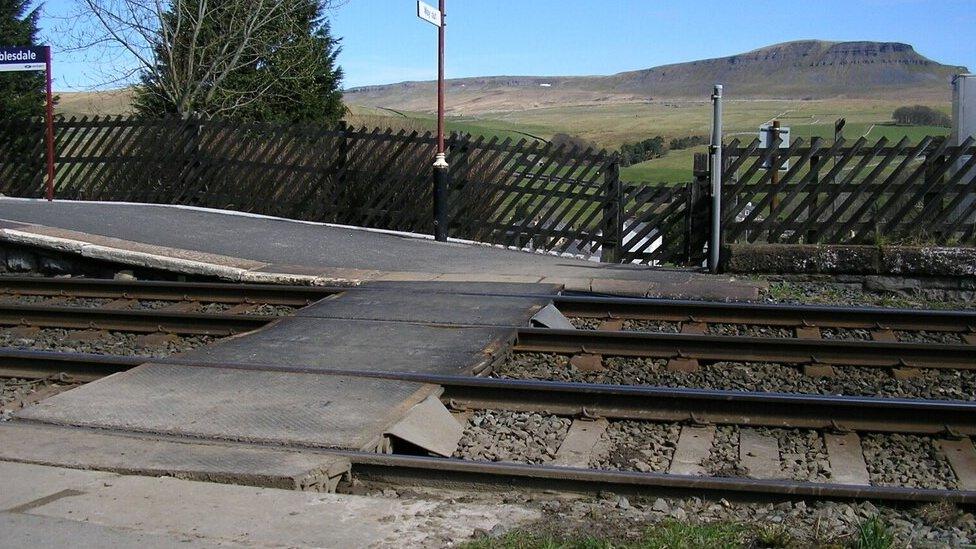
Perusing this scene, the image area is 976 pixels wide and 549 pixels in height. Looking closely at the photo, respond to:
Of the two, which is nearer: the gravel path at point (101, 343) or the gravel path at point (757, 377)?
the gravel path at point (757, 377)

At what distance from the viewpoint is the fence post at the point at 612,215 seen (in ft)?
55.0

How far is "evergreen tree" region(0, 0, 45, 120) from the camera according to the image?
31391 millimetres

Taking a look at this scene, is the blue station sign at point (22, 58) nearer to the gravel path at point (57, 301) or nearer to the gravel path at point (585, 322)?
the gravel path at point (57, 301)

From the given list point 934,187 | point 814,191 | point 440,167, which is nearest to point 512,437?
point 814,191

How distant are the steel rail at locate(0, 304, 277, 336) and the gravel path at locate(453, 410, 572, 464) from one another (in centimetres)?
391

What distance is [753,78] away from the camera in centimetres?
13075

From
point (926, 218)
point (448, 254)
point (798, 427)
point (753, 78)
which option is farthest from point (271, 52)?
point (753, 78)

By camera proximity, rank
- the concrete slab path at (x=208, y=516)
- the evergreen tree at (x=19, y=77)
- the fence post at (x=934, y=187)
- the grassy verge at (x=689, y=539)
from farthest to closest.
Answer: the evergreen tree at (x=19, y=77) → the fence post at (x=934, y=187) → the concrete slab path at (x=208, y=516) → the grassy verge at (x=689, y=539)

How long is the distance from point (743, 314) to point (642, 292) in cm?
204

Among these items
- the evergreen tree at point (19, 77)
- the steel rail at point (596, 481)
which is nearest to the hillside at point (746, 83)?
the evergreen tree at point (19, 77)

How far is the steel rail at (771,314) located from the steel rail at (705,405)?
11.1 ft

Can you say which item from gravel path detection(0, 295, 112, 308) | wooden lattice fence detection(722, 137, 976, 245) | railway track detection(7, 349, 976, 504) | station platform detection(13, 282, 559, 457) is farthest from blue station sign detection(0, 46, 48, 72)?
railway track detection(7, 349, 976, 504)

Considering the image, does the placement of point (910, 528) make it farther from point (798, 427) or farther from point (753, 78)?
point (753, 78)

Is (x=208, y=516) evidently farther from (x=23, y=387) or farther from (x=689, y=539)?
(x=23, y=387)
